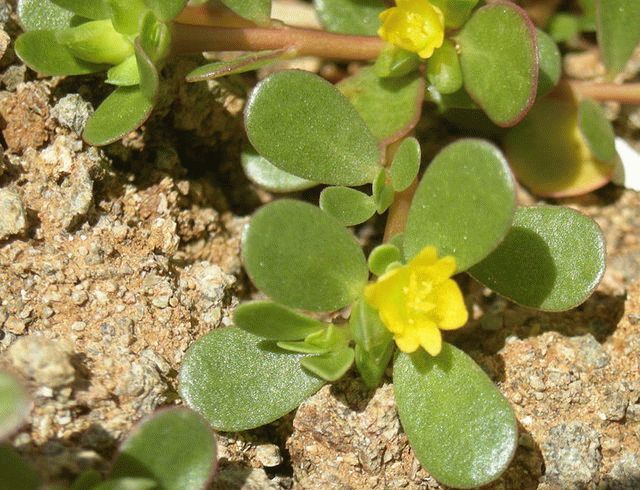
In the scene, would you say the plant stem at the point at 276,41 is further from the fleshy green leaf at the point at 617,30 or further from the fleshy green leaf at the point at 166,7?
the fleshy green leaf at the point at 617,30

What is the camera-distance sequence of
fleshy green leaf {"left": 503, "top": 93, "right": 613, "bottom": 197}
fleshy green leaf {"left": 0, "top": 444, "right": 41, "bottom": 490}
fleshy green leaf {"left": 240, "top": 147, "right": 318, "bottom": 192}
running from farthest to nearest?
1. fleshy green leaf {"left": 503, "top": 93, "right": 613, "bottom": 197}
2. fleshy green leaf {"left": 240, "top": 147, "right": 318, "bottom": 192}
3. fleshy green leaf {"left": 0, "top": 444, "right": 41, "bottom": 490}

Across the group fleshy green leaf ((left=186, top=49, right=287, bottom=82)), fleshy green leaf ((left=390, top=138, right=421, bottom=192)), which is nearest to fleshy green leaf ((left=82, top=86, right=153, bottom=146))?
fleshy green leaf ((left=186, top=49, right=287, bottom=82))

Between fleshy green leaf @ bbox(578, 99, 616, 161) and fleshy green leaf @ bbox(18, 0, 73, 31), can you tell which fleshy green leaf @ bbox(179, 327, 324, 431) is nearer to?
fleshy green leaf @ bbox(18, 0, 73, 31)

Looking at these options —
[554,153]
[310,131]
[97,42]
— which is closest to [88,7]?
[97,42]

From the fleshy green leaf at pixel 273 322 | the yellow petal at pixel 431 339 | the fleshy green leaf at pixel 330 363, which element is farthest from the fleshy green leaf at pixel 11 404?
the yellow petal at pixel 431 339

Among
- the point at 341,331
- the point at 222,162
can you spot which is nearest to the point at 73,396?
the point at 341,331

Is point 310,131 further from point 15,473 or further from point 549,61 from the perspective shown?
point 15,473

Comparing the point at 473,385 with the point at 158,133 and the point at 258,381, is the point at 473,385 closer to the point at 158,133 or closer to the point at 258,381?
the point at 258,381
